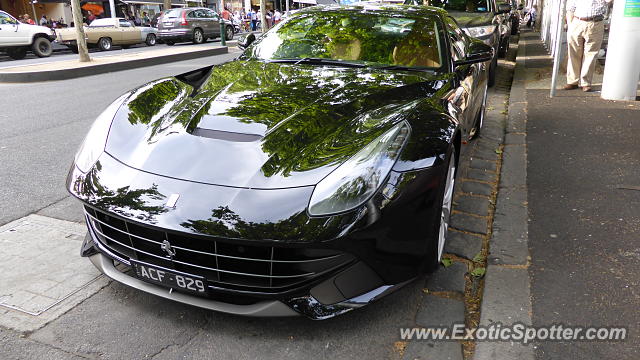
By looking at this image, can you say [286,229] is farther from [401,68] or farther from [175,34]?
[175,34]

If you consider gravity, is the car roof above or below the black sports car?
above

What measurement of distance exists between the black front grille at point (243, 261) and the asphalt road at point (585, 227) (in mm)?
1072

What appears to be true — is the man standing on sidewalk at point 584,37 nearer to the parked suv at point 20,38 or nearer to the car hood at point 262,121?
the car hood at point 262,121

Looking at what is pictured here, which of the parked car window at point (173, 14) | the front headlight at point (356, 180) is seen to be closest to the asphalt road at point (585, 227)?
the front headlight at point (356, 180)

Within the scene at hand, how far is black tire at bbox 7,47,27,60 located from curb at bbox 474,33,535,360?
18.5 meters

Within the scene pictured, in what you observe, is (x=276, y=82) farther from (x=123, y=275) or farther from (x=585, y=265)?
(x=585, y=265)

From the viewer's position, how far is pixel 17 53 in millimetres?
18109

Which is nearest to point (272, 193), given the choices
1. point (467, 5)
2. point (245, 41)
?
point (245, 41)

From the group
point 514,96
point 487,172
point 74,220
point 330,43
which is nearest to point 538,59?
point 514,96

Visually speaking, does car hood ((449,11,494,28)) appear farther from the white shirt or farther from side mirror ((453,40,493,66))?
side mirror ((453,40,493,66))

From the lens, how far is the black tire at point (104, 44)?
2141 centimetres

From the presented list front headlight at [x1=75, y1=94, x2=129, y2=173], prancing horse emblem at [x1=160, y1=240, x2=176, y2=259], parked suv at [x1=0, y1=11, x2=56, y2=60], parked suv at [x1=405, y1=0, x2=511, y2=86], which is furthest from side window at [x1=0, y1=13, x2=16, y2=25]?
prancing horse emblem at [x1=160, y1=240, x2=176, y2=259]

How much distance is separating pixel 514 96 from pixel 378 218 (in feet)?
20.3

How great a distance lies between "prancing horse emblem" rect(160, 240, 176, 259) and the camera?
2.25 metres
